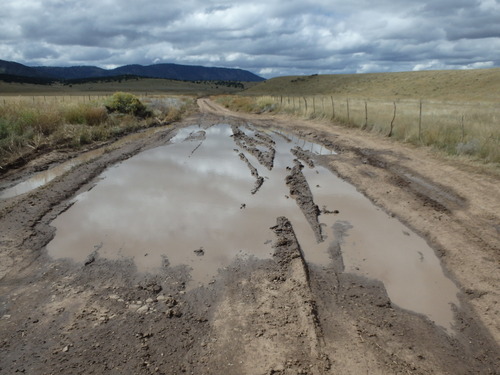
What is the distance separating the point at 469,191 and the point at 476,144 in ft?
12.1

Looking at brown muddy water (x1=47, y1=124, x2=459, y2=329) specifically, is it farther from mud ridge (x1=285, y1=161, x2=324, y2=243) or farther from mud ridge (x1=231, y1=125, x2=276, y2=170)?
mud ridge (x1=231, y1=125, x2=276, y2=170)

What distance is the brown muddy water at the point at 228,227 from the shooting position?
17.5 ft

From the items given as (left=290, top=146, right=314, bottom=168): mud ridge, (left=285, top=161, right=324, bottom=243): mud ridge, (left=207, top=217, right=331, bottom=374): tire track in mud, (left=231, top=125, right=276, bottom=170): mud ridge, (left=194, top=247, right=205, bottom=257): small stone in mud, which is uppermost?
(left=231, top=125, right=276, bottom=170): mud ridge

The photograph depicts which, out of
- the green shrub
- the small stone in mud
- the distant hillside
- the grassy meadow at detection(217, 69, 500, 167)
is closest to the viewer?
the small stone in mud

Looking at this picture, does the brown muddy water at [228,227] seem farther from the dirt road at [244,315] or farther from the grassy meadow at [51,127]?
the grassy meadow at [51,127]

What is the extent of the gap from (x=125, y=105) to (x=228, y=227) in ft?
61.9

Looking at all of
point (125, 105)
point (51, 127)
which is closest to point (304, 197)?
point (51, 127)

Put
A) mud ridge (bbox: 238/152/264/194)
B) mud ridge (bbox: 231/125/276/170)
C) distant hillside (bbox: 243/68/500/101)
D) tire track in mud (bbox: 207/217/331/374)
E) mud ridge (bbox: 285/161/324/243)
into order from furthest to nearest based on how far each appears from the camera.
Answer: distant hillside (bbox: 243/68/500/101)
mud ridge (bbox: 231/125/276/170)
mud ridge (bbox: 238/152/264/194)
mud ridge (bbox: 285/161/324/243)
tire track in mud (bbox: 207/217/331/374)

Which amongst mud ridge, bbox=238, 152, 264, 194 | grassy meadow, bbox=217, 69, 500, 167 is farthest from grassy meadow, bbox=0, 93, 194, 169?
grassy meadow, bbox=217, 69, 500, 167

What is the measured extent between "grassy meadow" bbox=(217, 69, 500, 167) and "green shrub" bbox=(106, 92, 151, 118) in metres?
10.3

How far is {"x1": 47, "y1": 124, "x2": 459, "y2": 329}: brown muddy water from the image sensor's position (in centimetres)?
534

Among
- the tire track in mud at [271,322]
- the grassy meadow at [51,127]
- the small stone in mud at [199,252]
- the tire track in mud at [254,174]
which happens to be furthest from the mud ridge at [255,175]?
the grassy meadow at [51,127]

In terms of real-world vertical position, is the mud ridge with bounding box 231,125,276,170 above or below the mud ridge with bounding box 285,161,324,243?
above

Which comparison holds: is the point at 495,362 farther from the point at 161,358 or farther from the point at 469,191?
the point at 469,191
